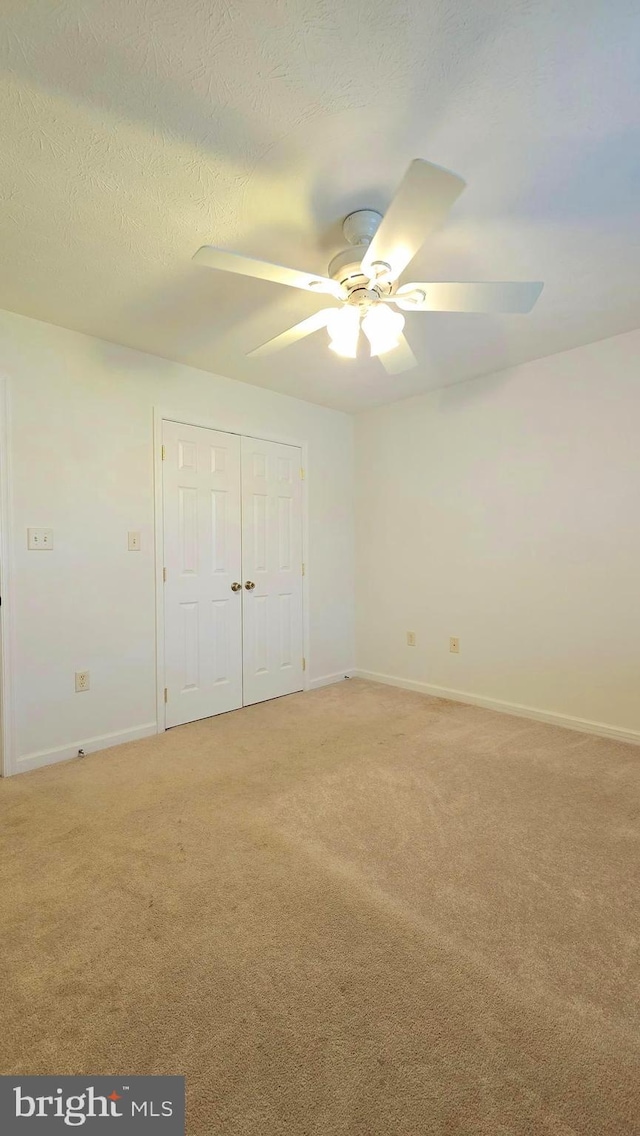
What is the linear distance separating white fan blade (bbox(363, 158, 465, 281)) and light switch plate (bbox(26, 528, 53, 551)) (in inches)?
80.7

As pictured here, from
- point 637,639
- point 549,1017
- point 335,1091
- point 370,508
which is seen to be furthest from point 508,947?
point 370,508

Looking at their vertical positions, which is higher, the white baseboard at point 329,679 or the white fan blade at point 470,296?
the white fan blade at point 470,296

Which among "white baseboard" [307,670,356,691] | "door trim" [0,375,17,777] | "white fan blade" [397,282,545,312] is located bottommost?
"white baseboard" [307,670,356,691]

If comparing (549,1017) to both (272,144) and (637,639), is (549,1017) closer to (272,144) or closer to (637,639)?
(637,639)

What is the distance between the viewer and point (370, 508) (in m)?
4.19

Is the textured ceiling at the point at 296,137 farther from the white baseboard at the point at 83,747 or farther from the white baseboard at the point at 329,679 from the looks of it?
the white baseboard at the point at 329,679

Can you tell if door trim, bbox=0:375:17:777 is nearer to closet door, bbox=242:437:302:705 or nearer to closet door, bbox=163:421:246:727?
closet door, bbox=163:421:246:727

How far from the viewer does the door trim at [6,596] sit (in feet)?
8.00

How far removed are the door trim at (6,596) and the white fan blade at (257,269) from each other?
151 centimetres

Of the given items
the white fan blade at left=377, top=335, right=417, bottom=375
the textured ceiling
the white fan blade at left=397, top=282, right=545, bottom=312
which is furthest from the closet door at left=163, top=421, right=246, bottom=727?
the white fan blade at left=397, top=282, right=545, bottom=312

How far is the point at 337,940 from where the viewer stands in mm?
1367

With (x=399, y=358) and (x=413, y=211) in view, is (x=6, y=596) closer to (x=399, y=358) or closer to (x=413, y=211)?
(x=399, y=358)

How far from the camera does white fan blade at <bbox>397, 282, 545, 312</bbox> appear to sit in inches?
63.5

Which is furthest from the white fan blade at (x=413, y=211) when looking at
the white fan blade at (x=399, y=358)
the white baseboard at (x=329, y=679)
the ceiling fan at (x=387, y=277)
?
the white baseboard at (x=329, y=679)
